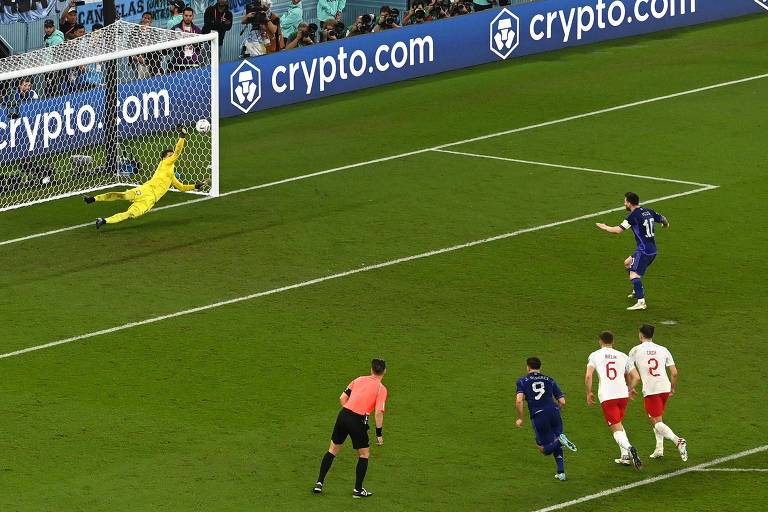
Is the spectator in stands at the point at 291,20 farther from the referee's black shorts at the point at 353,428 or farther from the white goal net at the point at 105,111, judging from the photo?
the referee's black shorts at the point at 353,428

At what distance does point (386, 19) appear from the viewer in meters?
41.9

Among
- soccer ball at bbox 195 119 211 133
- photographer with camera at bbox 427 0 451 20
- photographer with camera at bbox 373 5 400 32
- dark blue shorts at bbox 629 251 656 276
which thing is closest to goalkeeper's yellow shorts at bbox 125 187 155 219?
soccer ball at bbox 195 119 211 133

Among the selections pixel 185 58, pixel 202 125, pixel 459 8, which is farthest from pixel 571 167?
pixel 459 8

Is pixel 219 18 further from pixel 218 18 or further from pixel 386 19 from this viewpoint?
pixel 386 19

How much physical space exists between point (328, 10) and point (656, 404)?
24177 mm

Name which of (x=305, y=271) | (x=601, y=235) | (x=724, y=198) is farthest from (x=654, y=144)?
(x=305, y=271)

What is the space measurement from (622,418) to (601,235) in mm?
9932

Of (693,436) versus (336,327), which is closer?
(693,436)

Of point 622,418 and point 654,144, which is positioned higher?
point 654,144

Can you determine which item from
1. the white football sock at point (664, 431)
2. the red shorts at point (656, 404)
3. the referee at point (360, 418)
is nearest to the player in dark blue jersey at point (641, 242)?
the red shorts at point (656, 404)

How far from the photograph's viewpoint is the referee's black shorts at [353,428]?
65.5 feet

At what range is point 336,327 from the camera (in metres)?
26.3

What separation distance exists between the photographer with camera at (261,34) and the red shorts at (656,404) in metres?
20.7

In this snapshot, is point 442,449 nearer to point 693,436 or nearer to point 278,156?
point 693,436
